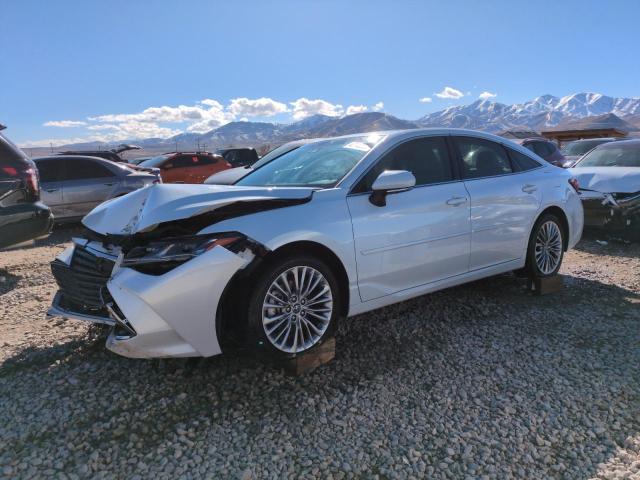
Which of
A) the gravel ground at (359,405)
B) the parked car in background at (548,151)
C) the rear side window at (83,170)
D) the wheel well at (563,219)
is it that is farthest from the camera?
the parked car in background at (548,151)

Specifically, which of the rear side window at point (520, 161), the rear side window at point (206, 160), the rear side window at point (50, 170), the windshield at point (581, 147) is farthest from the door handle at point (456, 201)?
the windshield at point (581, 147)

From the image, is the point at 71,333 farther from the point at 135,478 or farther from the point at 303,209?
the point at 303,209

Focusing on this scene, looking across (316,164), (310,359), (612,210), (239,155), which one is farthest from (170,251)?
(239,155)

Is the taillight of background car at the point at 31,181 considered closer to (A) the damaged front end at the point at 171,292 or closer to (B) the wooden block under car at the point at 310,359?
(A) the damaged front end at the point at 171,292

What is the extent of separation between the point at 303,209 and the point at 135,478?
1710mm

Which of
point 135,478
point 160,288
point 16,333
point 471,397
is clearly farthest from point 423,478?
point 16,333

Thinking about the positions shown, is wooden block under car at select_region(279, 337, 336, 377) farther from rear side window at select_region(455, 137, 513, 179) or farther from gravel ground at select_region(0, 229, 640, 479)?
rear side window at select_region(455, 137, 513, 179)

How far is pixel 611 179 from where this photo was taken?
7016 mm

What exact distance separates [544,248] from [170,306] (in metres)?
3.65

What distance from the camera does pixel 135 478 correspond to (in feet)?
7.17

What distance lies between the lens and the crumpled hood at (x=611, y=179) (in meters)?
6.78

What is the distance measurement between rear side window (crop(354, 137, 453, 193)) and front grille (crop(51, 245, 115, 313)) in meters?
1.86

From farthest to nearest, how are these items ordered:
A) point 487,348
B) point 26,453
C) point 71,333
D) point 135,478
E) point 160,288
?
point 71,333
point 487,348
point 160,288
point 26,453
point 135,478

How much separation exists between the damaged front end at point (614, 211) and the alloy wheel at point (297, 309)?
555 centimetres
